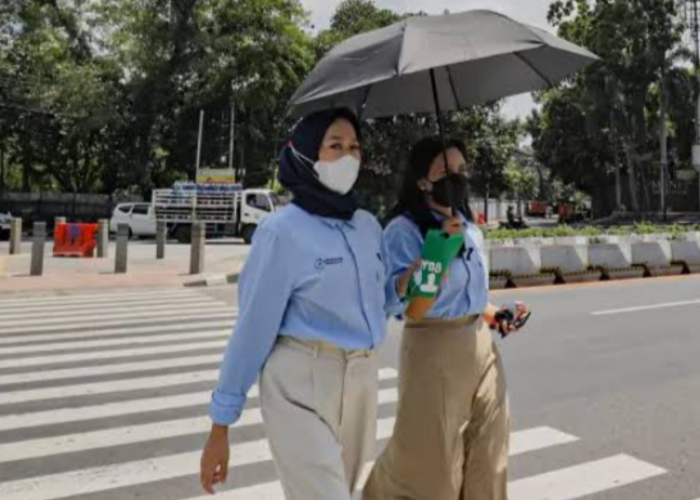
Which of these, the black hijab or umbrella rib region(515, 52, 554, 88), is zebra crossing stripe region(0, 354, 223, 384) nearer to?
umbrella rib region(515, 52, 554, 88)

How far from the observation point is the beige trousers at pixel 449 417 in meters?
2.59

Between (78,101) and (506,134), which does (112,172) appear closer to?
(78,101)

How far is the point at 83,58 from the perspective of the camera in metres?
37.2

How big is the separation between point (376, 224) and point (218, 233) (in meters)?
25.3

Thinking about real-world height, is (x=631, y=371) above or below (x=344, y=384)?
below

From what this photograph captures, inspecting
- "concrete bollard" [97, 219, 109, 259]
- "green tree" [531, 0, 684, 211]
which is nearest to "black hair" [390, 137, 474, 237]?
"concrete bollard" [97, 219, 109, 259]

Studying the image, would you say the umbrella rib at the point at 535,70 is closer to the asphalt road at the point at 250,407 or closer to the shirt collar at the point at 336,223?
the shirt collar at the point at 336,223

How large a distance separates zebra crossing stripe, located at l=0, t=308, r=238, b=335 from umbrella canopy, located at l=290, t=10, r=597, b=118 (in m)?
5.25

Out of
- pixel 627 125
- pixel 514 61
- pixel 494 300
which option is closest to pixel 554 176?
pixel 627 125

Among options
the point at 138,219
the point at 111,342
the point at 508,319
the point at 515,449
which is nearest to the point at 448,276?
the point at 508,319

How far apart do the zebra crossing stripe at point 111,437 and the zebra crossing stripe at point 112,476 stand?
0.40m

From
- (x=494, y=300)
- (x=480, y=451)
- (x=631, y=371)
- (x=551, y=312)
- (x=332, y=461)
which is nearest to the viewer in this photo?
(x=332, y=461)

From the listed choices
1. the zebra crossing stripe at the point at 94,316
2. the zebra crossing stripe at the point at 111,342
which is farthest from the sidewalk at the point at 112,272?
the zebra crossing stripe at the point at 111,342

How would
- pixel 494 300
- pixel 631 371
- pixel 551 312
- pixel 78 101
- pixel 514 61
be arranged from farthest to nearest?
1. pixel 78 101
2. pixel 494 300
3. pixel 551 312
4. pixel 631 371
5. pixel 514 61
